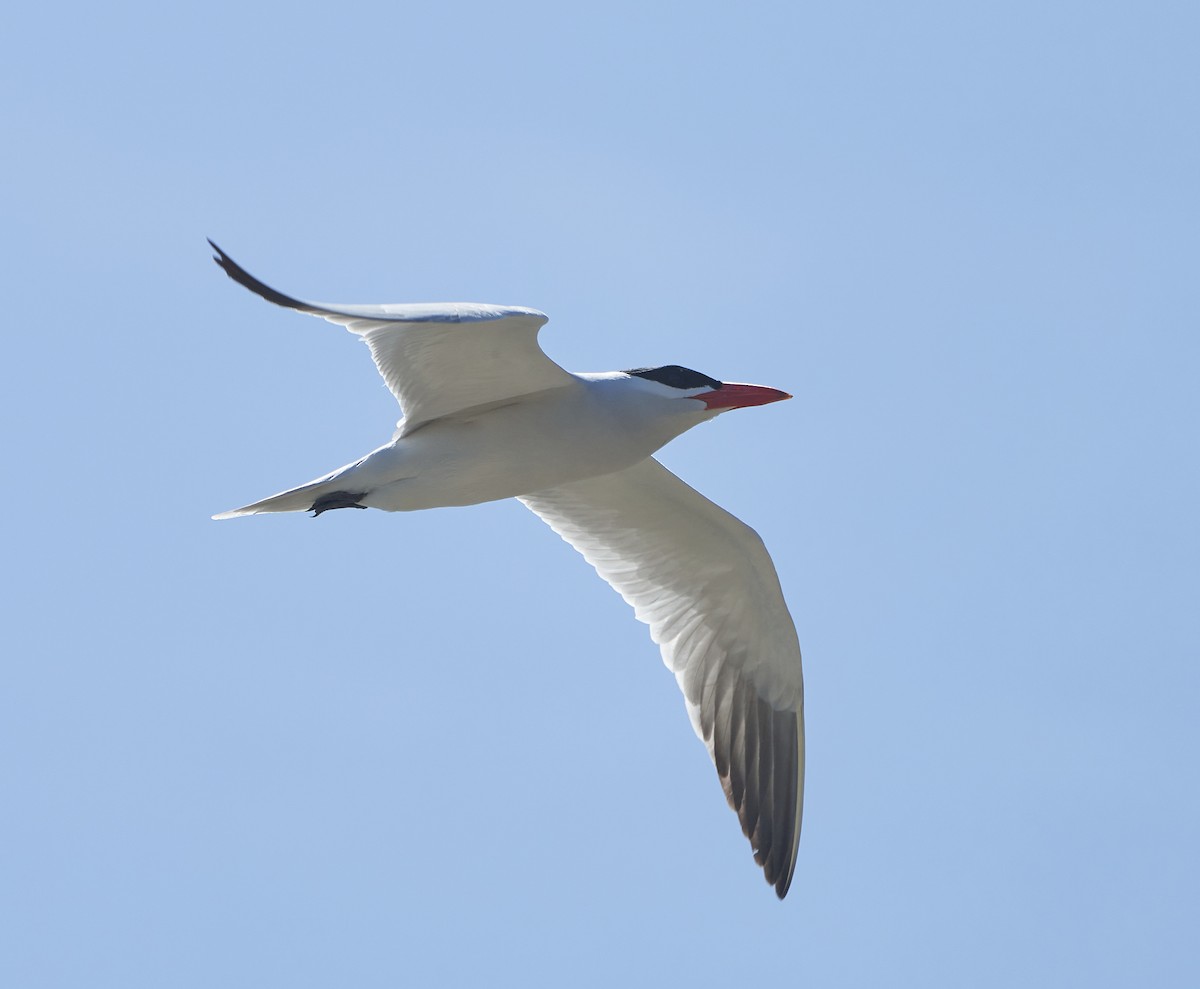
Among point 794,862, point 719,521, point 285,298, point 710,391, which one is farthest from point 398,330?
point 794,862

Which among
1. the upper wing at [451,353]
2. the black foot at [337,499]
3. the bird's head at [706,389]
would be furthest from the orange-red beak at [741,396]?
the black foot at [337,499]

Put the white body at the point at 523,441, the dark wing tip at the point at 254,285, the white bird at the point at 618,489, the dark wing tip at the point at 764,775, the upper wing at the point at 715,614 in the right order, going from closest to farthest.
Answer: the dark wing tip at the point at 254,285 → the white bird at the point at 618,489 → the white body at the point at 523,441 → the dark wing tip at the point at 764,775 → the upper wing at the point at 715,614

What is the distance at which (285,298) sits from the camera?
811 centimetres

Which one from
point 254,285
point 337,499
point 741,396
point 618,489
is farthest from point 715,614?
point 254,285

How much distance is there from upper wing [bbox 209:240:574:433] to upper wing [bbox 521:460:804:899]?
179cm

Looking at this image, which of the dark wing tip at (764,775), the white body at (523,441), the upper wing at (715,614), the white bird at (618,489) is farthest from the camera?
the upper wing at (715,614)

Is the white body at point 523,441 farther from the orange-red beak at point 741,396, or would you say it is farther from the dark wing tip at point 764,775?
the dark wing tip at point 764,775

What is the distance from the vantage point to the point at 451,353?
9.80 meters

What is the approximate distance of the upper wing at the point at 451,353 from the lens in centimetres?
883

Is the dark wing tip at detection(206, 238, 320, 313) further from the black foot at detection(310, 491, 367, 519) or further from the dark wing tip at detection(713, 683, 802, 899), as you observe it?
the dark wing tip at detection(713, 683, 802, 899)

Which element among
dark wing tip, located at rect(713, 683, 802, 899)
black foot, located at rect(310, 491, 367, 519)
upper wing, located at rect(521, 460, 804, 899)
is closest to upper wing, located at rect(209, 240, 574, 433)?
black foot, located at rect(310, 491, 367, 519)

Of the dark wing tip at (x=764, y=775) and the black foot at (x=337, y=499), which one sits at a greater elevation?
the black foot at (x=337, y=499)

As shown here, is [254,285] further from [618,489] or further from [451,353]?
[618,489]

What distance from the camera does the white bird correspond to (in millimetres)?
9828
